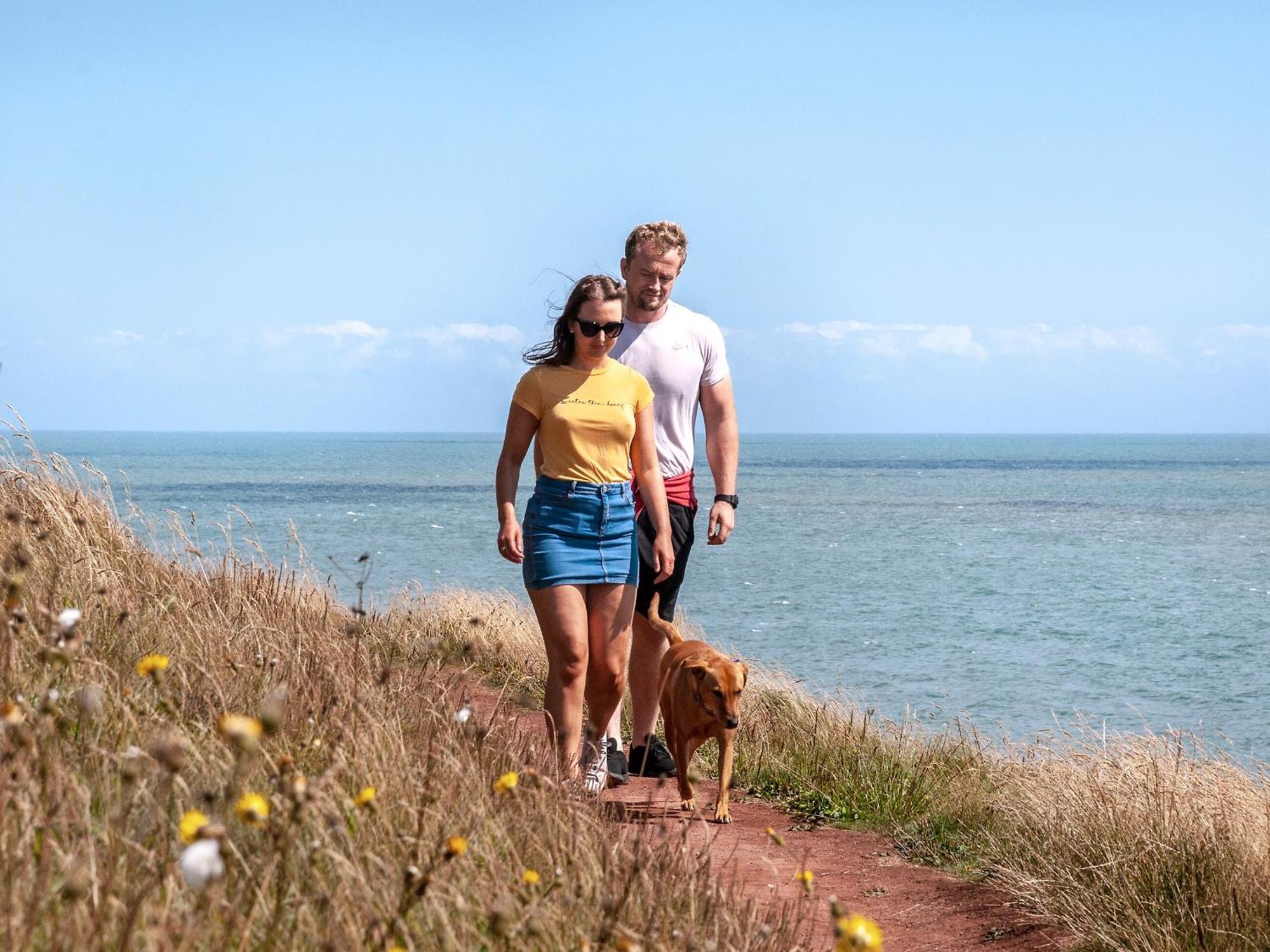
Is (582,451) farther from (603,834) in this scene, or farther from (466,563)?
(466,563)

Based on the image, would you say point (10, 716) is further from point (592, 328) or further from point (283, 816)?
point (592, 328)

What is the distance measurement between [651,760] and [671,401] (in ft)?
6.40

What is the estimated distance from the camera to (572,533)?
5121mm

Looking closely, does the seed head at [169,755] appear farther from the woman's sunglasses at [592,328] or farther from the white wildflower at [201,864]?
the woman's sunglasses at [592,328]

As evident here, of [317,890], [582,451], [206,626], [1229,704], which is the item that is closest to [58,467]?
[206,626]

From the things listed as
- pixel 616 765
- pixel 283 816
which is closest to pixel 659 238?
pixel 616 765

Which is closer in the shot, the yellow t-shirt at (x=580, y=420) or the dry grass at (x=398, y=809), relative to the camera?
the dry grass at (x=398, y=809)

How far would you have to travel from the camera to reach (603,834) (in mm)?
3674

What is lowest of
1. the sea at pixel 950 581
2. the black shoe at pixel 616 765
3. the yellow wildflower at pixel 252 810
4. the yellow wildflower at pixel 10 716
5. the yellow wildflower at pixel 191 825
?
the sea at pixel 950 581

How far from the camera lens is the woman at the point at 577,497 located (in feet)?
16.7

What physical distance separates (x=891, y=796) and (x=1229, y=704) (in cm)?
1106

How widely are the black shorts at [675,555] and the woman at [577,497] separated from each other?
439mm

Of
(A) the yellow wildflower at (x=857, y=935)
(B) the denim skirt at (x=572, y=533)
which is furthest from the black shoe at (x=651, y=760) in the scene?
(A) the yellow wildflower at (x=857, y=935)

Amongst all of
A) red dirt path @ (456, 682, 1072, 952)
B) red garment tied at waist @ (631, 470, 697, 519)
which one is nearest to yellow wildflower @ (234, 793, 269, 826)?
red dirt path @ (456, 682, 1072, 952)
